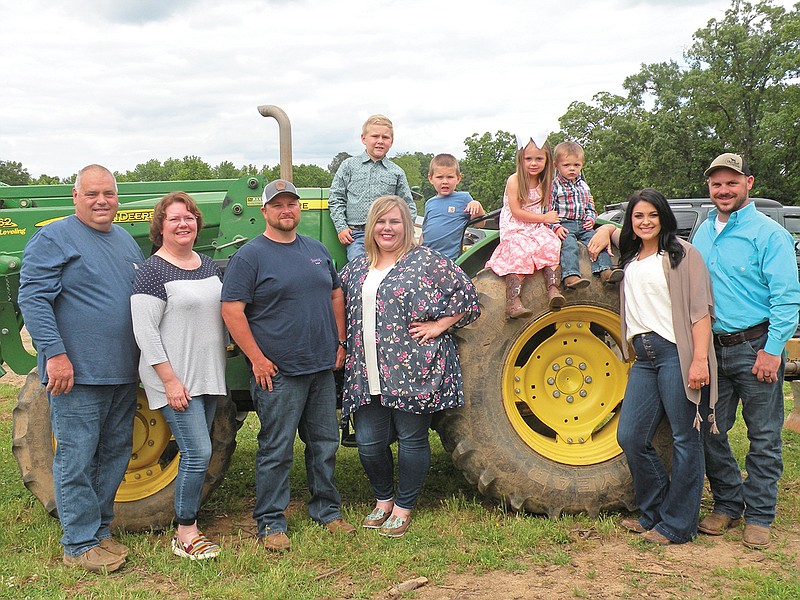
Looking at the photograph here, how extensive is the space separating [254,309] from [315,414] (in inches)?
28.1

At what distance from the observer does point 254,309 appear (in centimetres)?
405

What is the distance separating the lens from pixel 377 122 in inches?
192

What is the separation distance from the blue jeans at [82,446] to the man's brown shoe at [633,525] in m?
2.85

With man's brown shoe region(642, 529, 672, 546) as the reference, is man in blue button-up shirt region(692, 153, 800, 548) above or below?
above

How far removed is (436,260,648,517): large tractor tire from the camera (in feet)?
14.6

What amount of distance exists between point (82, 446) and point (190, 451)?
537 millimetres

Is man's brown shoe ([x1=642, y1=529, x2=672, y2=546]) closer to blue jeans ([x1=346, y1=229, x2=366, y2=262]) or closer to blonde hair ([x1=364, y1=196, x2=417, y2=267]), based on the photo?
blonde hair ([x1=364, y1=196, x2=417, y2=267])

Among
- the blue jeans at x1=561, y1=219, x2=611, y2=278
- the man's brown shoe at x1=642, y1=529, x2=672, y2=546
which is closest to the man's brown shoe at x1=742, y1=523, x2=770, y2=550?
the man's brown shoe at x1=642, y1=529, x2=672, y2=546

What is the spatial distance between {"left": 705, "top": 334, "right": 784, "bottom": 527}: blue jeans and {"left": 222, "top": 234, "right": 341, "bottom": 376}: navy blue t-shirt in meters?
2.21

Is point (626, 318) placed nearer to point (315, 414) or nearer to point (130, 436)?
point (315, 414)

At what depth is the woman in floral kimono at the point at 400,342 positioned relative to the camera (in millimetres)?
4137

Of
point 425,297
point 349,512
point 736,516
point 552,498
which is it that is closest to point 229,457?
point 349,512

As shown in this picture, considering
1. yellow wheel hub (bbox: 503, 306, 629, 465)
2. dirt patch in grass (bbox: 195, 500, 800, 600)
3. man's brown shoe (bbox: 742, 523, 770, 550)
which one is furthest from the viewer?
yellow wheel hub (bbox: 503, 306, 629, 465)

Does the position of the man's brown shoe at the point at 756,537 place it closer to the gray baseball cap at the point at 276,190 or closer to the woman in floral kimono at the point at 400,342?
the woman in floral kimono at the point at 400,342
